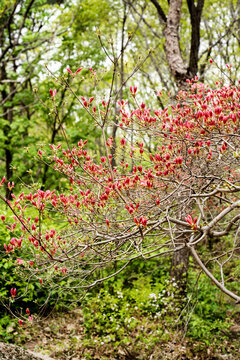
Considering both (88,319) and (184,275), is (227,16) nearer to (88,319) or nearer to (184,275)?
(184,275)

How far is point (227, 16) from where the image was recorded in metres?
9.71

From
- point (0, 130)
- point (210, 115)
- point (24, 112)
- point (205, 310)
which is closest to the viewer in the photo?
point (210, 115)

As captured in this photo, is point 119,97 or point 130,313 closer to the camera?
point 130,313

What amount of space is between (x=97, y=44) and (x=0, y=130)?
3945 millimetres

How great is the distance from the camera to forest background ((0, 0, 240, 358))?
4.75 meters

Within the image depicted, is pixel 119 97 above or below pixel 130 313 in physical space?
above

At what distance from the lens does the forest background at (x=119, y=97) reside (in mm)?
4746

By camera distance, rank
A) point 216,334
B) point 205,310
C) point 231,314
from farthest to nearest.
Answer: point 231,314
point 205,310
point 216,334

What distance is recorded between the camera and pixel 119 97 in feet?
28.9

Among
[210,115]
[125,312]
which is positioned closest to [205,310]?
[125,312]

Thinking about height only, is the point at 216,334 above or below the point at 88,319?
below

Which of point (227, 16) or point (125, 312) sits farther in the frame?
point (227, 16)

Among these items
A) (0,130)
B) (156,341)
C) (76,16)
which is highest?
(76,16)

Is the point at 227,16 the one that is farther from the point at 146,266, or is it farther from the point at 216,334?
the point at 216,334
